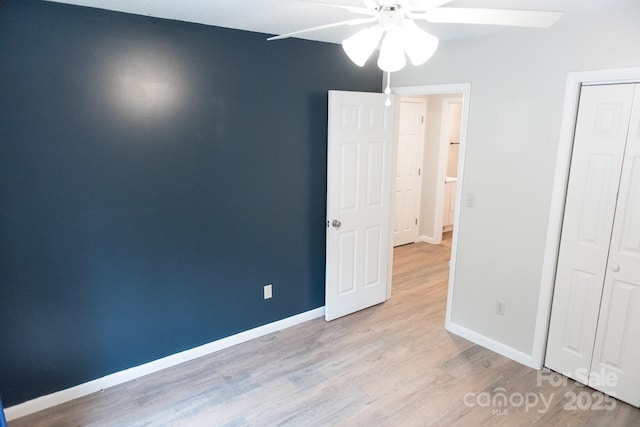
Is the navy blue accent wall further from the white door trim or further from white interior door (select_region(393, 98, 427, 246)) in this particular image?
white interior door (select_region(393, 98, 427, 246))

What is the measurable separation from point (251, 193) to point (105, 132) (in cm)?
109

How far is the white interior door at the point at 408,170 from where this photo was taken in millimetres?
5566

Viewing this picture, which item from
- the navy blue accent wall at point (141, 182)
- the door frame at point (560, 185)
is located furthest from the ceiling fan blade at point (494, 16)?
the navy blue accent wall at point (141, 182)

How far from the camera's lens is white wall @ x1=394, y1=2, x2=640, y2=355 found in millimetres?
2630

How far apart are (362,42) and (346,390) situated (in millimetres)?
2223

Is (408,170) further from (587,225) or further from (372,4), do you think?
(372,4)

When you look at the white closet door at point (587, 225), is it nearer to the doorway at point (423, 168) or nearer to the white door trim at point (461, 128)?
the white door trim at point (461, 128)

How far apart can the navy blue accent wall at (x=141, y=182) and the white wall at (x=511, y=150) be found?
1.14 m

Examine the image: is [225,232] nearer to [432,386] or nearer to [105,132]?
[105,132]

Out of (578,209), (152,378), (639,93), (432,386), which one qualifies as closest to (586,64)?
(639,93)

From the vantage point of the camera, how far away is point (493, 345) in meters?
3.26

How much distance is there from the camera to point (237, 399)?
2.68 m

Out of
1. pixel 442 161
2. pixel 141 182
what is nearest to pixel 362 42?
pixel 141 182

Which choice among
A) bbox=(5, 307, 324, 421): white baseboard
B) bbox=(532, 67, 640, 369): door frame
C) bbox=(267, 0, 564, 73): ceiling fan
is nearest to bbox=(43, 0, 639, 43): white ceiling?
bbox=(532, 67, 640, 369): door frame
